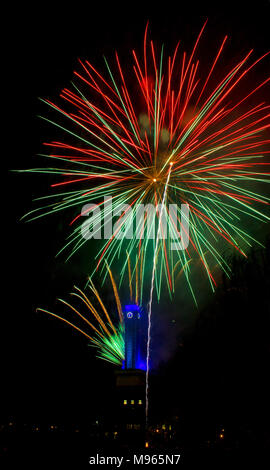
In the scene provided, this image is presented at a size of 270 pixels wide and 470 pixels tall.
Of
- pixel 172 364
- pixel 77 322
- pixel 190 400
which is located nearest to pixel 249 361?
pixel 190 400

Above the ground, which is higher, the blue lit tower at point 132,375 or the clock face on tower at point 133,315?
the clock face on tower at point 133,315

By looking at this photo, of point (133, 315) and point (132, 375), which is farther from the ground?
point (133, 315)

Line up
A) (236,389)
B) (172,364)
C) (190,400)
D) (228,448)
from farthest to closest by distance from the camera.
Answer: (172,364) → (190,400) → (236,389) → (228,448)

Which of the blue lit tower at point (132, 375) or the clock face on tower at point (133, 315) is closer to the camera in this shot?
the blue lit tower at point (132, 375)

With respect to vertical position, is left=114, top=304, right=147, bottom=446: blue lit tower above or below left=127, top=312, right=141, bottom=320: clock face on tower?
below

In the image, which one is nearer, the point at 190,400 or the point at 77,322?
the point at 190,400

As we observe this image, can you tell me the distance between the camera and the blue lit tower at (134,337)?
29.0 metres

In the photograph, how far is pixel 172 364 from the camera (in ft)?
118

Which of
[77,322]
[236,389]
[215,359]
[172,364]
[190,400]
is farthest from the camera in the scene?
[172,364]

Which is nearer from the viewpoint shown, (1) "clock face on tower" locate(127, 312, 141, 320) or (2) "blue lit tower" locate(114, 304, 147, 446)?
(2) "blue lit tower" locate(114, 304, 147, 446)

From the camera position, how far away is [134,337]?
98.2 feet

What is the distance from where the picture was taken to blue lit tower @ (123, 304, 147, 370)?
29.0 metres
